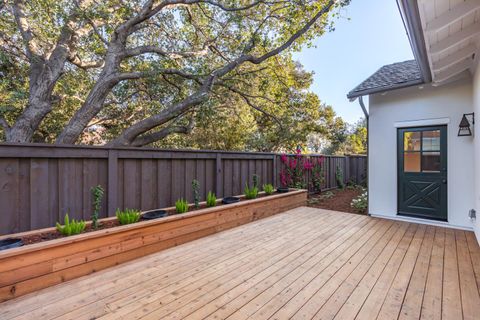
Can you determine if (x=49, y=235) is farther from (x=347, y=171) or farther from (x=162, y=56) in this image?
(x=347, y=171)

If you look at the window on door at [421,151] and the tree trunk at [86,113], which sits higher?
the tree trunk at [86,113]

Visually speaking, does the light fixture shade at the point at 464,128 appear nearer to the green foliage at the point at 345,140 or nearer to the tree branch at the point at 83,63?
the tree branch at the point at 83,63

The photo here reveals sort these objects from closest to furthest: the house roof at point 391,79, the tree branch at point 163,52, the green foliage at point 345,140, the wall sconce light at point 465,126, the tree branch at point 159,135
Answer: the wall sconce light at point 465,126
the house roof at point 391,79
the tree branch at point 163,52
the tree branch at point 159,135
the green foliage at point 345,140

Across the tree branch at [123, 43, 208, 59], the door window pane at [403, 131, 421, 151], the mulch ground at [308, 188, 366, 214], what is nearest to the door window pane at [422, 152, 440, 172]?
the door window pane at [403, 131, 421, 151]

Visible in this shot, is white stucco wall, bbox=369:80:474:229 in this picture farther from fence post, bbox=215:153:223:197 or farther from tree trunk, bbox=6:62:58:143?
tree trunk, bbox=6:62:58:143

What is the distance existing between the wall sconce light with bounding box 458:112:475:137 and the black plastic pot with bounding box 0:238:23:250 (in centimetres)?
606

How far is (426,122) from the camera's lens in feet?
14.0

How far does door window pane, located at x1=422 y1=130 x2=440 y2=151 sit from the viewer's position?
13.8ft

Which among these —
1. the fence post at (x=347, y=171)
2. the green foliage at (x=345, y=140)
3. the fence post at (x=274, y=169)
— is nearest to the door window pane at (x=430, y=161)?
the fence post at (x=274, y=169)

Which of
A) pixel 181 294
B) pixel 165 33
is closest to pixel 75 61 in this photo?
pixel 165 33

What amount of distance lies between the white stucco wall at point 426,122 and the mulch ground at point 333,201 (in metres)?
0.77

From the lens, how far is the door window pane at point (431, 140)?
13.8 ft

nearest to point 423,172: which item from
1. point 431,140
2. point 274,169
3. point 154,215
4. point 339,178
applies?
point 431,140

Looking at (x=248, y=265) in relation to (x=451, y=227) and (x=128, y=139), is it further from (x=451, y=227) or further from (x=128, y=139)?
(x=128, y=139)
